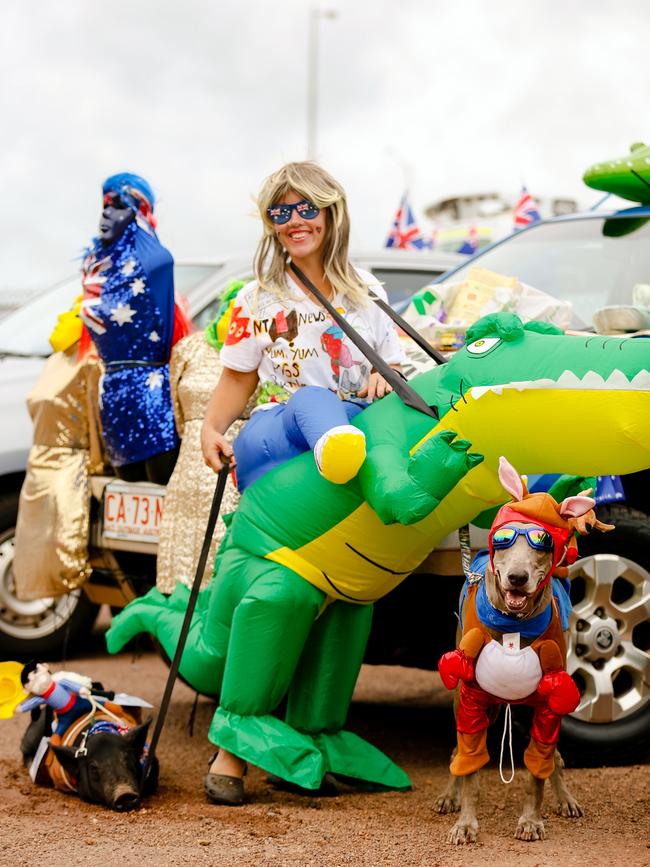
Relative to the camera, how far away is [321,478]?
3938mm

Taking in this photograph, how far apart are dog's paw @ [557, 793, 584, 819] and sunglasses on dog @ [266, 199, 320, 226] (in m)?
1.96

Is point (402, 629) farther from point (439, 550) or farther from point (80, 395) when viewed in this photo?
point (80, 395)

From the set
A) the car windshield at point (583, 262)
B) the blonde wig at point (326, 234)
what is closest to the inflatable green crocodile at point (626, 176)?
the car windshield at point (583, 262)

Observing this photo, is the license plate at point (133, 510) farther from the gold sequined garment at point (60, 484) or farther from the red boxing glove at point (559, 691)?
the red boxing glove at point (559, 691)

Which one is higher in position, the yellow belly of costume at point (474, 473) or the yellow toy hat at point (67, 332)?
the yellow toy hat at point (67, 332)

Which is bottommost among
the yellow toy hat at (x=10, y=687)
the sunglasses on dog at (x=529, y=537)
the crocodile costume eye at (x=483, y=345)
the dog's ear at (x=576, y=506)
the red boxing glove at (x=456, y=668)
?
the yellow toy hat at (x=10, y=687)

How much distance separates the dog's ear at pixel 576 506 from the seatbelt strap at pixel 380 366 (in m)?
0.51

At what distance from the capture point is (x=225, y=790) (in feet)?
13.4

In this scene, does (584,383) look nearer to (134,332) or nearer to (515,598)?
(515,598)

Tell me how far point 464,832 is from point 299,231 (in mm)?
1904

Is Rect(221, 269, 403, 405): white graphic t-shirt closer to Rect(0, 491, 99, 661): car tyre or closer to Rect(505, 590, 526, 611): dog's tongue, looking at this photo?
Rect(505, 590, 526, 611): dog's tongue

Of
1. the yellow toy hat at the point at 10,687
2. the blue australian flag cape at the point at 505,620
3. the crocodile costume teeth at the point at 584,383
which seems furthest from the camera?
the yellow toy hat at the point at 10,687

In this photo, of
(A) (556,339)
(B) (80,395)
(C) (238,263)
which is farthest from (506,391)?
(C) (238,263)

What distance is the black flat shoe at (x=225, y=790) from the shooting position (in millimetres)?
4094
